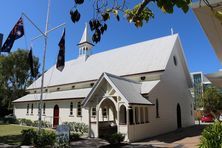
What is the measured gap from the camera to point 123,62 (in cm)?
2803

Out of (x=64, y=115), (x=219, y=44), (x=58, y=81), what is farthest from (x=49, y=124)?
(x=219, y=44)

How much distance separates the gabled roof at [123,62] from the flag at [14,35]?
39.7 ft

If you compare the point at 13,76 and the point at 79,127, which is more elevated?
the point at 13,76

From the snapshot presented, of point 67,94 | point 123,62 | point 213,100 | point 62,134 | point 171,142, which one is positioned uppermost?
point 123,62

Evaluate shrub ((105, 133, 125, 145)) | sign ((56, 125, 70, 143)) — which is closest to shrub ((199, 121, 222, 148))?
sign ((56, 125, 70, 143))

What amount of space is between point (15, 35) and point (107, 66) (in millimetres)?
14077

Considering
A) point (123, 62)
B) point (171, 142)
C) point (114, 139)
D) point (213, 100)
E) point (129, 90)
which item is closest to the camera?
point (114, 139)

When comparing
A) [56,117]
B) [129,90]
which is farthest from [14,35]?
[56,117]

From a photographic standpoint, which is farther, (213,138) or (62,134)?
Answer: (62,134)

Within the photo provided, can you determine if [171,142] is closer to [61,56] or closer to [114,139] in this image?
[114,139]

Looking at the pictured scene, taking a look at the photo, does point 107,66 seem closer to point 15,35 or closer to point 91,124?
point 91,124

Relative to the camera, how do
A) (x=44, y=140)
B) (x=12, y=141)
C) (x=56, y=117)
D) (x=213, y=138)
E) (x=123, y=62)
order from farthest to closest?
(x=56, y=117) → (x=123, y=62) → (x=12, y=141) → (x=44, y=140) → (x=213, y=138)

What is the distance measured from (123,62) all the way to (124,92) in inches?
404

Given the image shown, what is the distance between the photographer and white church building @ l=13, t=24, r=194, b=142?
63.3 ft
